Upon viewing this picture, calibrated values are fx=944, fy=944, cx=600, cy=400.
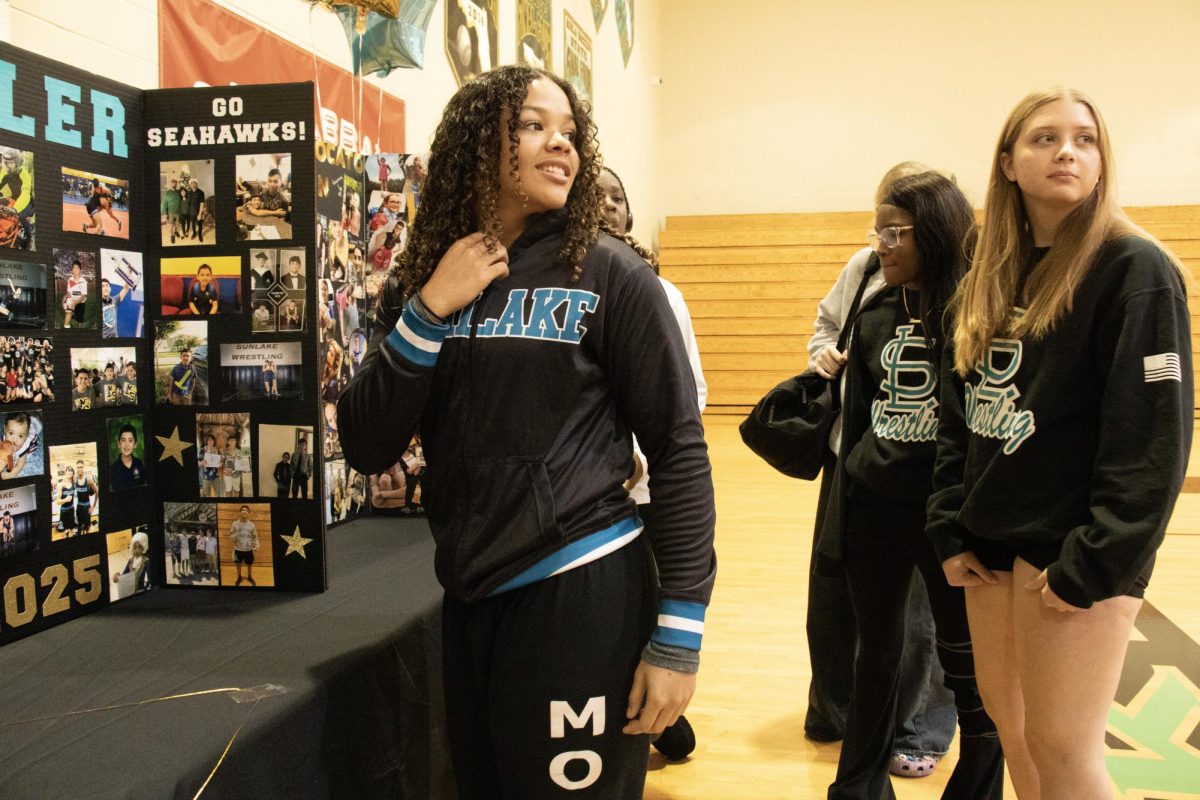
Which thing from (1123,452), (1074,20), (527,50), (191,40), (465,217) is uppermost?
(1074,20)

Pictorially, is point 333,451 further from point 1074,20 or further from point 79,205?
point 1074,20

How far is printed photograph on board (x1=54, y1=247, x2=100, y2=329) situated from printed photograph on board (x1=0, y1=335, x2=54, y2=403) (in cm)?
7

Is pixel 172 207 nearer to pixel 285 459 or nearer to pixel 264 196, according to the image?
pixel 264 196

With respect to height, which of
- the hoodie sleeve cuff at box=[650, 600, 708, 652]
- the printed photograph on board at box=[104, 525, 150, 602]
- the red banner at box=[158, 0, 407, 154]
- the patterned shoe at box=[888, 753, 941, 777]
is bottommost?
the patterned shoe at box=[888, 753, 941, 777]

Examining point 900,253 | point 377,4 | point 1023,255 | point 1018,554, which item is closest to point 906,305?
point 900,253

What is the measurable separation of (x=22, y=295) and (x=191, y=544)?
0.64 meters

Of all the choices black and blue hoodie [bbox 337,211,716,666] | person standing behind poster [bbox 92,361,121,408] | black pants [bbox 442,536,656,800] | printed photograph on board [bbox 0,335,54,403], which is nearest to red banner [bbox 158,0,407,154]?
person standing behind poster [bbox 92,361,121,408]

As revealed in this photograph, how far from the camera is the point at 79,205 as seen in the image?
6.19ft

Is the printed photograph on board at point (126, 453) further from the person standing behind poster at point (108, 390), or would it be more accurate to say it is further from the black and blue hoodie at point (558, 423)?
the black and blue hoodie at point (558, 423)

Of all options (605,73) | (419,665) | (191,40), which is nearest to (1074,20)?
(605,73)

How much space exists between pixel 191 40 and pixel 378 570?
1.70 metres

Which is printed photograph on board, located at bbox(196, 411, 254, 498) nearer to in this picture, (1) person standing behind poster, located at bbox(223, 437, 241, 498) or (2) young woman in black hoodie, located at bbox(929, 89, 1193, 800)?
(1) person standing behind poster, located at bbox(223, 437, 241, 498)

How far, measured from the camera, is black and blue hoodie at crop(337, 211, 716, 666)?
126cm

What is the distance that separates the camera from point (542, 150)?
4.40ft
